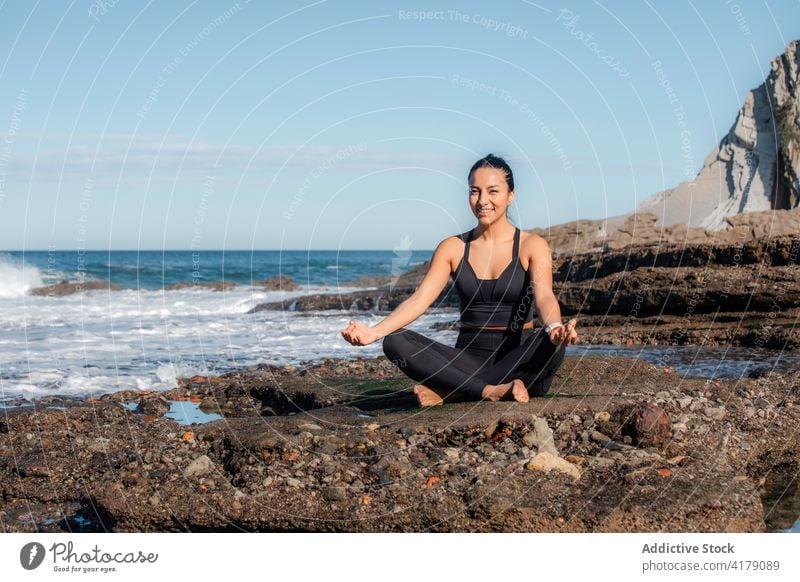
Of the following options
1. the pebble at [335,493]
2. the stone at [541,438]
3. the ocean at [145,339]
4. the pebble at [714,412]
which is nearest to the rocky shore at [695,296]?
the ocean at [145,339]

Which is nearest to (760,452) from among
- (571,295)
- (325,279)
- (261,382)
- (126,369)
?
(261,382)

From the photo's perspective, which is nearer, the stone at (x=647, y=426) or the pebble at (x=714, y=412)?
the stone at (x=647, y=426)

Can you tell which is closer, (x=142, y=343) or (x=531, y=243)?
(x=531, y=243)

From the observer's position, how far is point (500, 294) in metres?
6.47

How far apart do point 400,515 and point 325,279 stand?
4690 centimetres

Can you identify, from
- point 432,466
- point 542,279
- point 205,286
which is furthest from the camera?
point 205,286

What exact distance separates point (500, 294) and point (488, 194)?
0.77 m

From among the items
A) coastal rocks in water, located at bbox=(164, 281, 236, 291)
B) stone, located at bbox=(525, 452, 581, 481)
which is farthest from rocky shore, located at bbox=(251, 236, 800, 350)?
coastal rocks in water, located at bbox=(164, 281, 236, 291)

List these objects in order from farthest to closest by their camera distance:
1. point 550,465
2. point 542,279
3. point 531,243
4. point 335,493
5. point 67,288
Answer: point 67,288 < point 531,243 < point 542,279 < point 550,465 < point 335,493

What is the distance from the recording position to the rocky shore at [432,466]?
15.5 feet

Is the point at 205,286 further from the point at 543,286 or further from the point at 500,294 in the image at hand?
the point at 543,286

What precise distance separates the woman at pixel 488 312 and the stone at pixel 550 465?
1029 mm

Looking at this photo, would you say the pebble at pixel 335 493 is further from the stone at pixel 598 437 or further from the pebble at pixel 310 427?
the stone at pixel 598 437

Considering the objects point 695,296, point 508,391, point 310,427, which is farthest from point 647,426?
point 695,296
